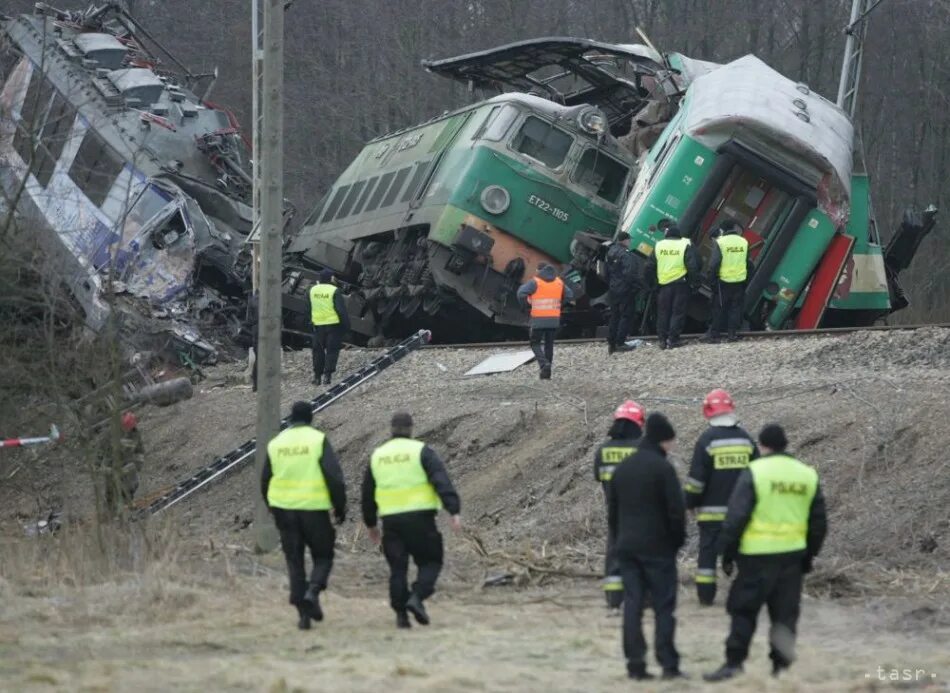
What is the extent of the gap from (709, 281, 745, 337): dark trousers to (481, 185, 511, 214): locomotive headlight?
3.94 metres

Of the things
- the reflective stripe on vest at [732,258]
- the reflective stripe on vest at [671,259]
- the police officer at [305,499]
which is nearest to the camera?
the police officer at [305,499]

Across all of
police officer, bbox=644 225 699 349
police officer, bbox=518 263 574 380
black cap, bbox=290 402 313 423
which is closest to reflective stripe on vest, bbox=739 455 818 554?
black cap, bbox=290 402 313 423

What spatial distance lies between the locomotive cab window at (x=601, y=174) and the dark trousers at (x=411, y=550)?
1310 cm

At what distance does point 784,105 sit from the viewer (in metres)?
20.2

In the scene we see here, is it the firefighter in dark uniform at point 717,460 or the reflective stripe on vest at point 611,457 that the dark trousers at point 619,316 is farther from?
the firefighter in dark uniform at point 717,460

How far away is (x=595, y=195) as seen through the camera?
22.7 m

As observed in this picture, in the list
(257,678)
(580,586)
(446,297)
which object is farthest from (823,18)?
(257,678)

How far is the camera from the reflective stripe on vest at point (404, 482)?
9.91m

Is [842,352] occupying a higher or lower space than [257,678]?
higher

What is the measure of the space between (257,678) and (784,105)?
13.5 metres

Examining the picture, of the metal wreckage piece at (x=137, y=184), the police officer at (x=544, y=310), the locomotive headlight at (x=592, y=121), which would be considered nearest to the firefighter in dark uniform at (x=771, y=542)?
the police officer at (x=544, y=310)

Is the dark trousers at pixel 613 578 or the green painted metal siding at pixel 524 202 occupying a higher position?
the green painted metal siding at pixel 524 202

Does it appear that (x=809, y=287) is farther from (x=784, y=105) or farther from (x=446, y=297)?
(x=446, y=297)

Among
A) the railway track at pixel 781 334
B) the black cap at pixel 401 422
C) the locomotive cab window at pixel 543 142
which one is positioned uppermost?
the locomotive cab window at pixel 543 142
